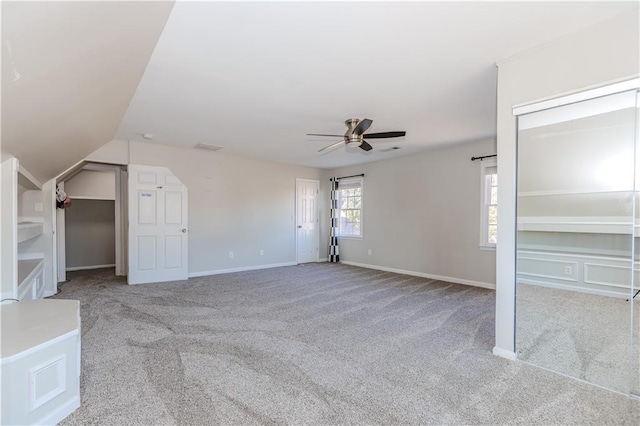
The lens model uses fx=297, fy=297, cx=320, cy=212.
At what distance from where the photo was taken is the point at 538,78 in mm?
2299

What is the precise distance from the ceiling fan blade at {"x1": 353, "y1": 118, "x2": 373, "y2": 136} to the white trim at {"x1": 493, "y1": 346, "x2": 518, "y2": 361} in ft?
8.13

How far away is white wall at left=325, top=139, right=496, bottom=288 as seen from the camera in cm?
502

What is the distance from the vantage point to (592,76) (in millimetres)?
2053

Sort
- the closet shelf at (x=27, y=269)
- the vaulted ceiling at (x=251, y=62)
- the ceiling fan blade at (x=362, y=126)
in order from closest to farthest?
the vaulted ceiling at (x=251, y=62)
the closet shelf at (x=27, y=269)
the ceiling fan blade at (x=362, y=126)

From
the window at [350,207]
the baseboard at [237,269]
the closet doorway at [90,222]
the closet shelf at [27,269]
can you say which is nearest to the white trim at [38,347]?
the closet shelf at [27,269]

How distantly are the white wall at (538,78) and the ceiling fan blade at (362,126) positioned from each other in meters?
1.27

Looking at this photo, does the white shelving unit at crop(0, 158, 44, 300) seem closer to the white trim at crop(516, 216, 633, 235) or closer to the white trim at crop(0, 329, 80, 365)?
the white trim at crop(0, 329, 80, 365)

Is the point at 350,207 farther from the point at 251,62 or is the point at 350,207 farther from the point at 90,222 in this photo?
the point at 90,222

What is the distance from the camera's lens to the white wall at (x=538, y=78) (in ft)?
6.38

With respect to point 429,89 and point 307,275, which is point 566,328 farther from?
point 307,275

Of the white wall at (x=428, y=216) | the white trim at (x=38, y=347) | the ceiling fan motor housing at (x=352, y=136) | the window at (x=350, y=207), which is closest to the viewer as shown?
the white trim at (x=38, y=347)

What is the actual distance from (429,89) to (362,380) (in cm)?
271

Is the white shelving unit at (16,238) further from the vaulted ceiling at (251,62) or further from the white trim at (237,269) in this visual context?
the white trim at (237,269)

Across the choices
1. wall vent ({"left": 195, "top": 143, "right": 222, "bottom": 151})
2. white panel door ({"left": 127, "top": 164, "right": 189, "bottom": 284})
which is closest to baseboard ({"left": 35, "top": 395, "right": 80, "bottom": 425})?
white panel door ({"left": 127, "top": 164, "right": 189, "bottom": 284})
